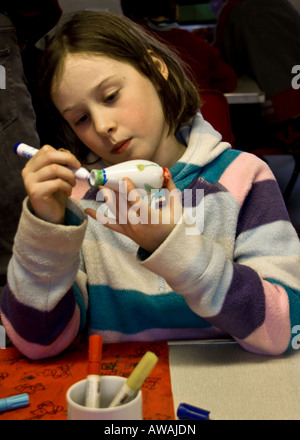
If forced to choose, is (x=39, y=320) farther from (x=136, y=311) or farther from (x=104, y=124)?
(x=104, y=124)

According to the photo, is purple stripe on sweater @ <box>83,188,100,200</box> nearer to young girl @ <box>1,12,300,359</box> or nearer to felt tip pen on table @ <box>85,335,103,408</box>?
young girl @ <box>1,12,300,359</box>

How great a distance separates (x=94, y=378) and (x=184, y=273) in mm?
216

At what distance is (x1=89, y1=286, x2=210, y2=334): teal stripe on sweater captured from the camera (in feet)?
3.12

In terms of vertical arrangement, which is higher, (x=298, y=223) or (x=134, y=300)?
(x=134, y=300)

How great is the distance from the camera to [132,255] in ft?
3.30

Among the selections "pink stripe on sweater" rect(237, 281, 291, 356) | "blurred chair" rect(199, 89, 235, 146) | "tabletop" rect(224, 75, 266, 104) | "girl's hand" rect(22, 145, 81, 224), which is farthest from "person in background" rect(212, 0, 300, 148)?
"girl's hand" rect(22, 145, 81, 224)

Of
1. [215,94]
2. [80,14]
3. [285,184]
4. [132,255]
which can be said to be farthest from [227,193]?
[285,184]

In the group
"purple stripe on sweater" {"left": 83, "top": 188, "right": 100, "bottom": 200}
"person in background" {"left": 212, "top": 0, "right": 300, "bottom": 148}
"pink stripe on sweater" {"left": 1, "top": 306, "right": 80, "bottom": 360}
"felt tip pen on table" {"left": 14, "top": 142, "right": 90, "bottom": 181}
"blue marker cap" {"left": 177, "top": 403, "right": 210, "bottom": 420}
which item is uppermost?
"felt tip pen on table" {"left": 14, "top": 142, "right": 90, "bottom": 181}

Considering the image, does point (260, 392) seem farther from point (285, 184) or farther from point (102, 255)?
point (285, 184)

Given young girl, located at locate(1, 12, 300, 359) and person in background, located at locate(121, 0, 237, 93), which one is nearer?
young girl, located at locate(1, 12, 300, 359)

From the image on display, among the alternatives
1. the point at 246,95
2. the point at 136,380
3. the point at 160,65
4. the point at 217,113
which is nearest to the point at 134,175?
the point at 136,380

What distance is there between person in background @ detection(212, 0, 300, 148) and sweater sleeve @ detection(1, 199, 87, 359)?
206cm

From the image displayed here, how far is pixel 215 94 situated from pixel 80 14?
23.3 inches
